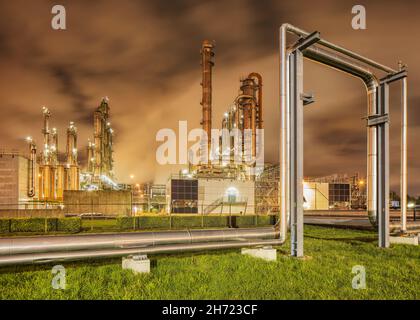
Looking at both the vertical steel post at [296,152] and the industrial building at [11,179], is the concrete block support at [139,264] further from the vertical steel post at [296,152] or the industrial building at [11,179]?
the industrial building at [11,179]

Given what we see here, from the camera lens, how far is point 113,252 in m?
5.82

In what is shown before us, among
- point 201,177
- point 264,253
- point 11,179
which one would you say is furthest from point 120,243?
point 11,179

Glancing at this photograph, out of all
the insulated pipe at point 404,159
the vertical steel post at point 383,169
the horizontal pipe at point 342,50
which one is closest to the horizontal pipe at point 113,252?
→ the vertical steel post at point 383,169

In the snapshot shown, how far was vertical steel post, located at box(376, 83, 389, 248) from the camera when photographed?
915 cm

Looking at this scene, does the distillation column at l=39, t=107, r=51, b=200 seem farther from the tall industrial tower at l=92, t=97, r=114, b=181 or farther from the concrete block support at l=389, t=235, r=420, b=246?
the concrete block support at l=389, t=235, r=420, b=246

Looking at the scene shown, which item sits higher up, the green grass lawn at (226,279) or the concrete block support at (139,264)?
the concrete block support at (139,264)

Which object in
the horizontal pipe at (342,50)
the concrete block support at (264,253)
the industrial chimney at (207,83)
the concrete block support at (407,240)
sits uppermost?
the industrial chimney at (207,83)

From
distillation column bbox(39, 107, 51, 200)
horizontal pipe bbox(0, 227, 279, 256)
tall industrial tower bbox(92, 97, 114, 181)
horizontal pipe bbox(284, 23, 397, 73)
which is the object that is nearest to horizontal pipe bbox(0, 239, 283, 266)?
horizontal pipe bbox(0, 227, 279, 256)

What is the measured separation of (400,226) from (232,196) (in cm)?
1895

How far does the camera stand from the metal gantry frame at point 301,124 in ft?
24.4

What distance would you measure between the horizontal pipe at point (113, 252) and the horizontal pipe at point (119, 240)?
0.13 m
